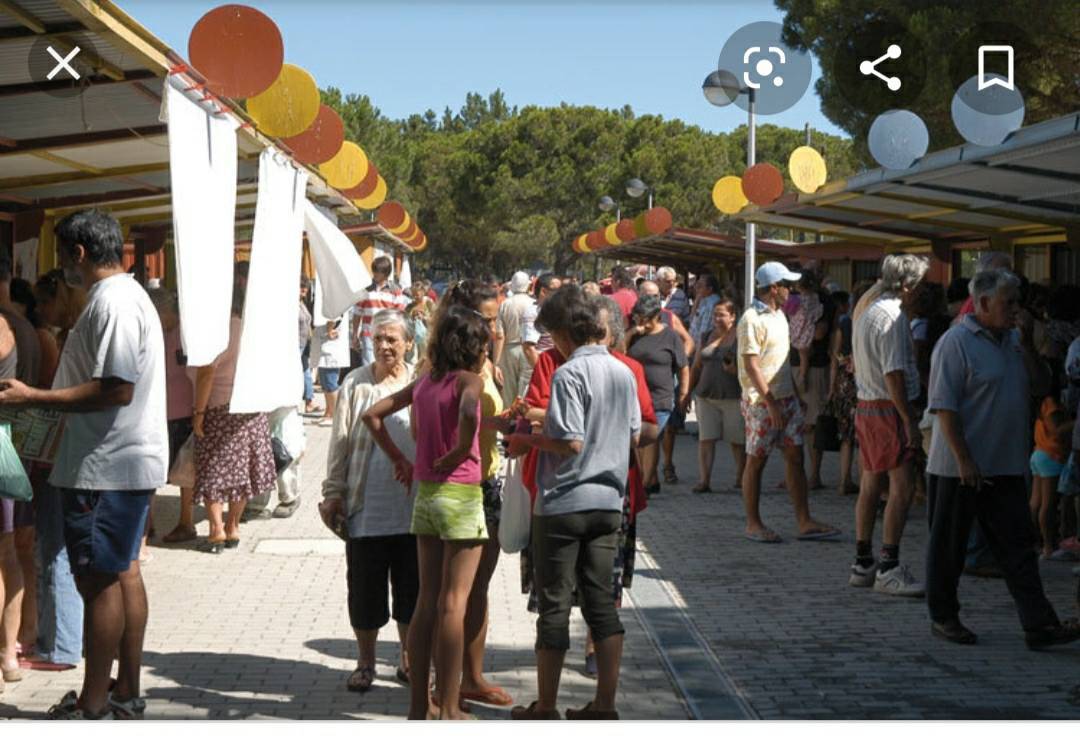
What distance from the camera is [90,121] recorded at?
932 centimetres

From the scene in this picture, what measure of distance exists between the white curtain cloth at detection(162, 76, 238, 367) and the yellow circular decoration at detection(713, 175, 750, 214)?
489 inches

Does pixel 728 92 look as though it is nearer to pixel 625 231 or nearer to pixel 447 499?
pixel 447 499

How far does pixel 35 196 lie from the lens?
12.3 m

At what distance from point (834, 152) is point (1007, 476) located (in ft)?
211

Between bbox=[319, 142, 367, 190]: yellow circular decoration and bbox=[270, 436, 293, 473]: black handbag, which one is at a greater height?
bbox=[319, 142, 367, 190]: yellow circular decoration

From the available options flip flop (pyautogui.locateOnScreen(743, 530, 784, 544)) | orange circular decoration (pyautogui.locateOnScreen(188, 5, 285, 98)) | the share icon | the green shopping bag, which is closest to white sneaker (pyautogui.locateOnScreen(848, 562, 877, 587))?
flip flop (pyautogui.locateOnScreen(743, 530, 784, 544))

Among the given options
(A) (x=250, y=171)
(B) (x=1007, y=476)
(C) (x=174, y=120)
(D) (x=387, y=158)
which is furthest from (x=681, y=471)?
(D) (x=387, y=158)

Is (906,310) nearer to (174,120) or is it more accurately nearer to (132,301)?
(174,120)

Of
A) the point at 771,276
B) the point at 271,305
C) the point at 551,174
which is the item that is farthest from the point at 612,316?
the point at 551,174

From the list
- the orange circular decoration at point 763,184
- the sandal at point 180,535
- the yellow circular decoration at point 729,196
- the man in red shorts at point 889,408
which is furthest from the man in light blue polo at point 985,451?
the yellow circular decoration at point 729,196

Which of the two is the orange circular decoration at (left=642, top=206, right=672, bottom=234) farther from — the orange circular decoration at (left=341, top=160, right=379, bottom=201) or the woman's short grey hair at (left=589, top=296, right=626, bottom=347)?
the woman's short grey hair at (left=589, top=296, right=626, bottom=347)

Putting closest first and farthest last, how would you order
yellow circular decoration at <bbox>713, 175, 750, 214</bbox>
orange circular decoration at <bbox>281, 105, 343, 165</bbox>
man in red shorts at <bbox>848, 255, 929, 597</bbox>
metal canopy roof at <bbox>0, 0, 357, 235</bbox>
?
1. metal canopy roof at <bbox>0, 0, 357, 235</bbox>
2. man in red shorts at <bbox>848, 255, 929, 597</bbox>
3. orange circular decoration at <bbox>281, 105, 343, 165</bbox>
4. yellow circular decoration at <bbox>713, 175, 750, 214</bbox>

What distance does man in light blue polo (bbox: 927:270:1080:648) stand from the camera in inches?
272

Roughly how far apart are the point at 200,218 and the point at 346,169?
9.02 metres
